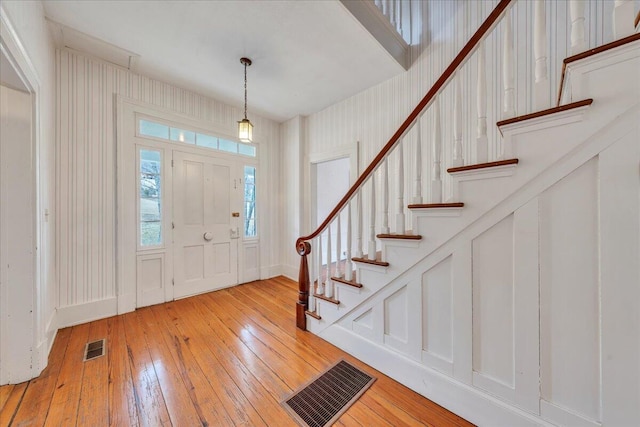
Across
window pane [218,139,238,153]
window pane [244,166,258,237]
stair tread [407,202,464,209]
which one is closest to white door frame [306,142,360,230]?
window pane [244,166,258,237]

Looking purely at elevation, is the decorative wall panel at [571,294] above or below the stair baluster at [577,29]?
below

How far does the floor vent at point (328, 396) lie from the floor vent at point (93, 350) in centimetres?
179

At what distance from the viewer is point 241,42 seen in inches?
91.8

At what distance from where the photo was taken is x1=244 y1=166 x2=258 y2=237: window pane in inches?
156

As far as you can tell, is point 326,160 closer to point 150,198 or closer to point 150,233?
point 150,198

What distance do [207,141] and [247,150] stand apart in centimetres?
66

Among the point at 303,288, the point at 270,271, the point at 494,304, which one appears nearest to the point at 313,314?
the point at 303,288

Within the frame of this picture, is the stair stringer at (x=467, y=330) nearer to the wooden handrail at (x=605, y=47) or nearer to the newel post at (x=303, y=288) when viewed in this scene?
the wooden handrail at (x=605, y=47)

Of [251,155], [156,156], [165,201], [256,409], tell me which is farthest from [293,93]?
[256,409]

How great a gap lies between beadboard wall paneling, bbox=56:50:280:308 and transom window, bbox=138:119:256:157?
0.31 metres

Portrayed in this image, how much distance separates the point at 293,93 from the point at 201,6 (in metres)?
1.50

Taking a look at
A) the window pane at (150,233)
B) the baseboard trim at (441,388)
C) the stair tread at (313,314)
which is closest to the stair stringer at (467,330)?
the baseboard trim at (441,388)

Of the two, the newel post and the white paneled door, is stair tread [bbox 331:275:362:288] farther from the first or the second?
the white paneled door

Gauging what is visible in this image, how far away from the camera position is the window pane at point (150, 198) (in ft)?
9.71
